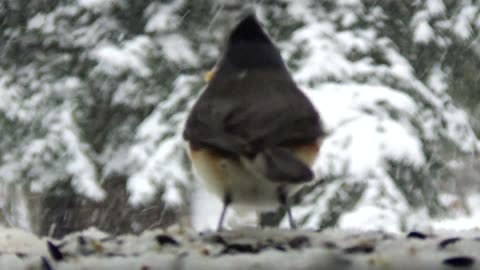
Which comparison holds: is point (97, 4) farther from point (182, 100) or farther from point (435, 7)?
point (435, 7)

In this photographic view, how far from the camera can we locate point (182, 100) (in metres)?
4.91

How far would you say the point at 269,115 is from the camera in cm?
204

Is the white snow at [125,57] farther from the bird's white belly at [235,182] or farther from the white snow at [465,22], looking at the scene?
the bird's white belly at [235,182]

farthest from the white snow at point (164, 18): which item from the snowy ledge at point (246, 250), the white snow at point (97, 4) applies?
the snowy ledge at point (246, 250)

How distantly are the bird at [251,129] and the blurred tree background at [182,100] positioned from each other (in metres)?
1.66

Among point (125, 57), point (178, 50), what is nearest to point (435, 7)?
point (178, 50)

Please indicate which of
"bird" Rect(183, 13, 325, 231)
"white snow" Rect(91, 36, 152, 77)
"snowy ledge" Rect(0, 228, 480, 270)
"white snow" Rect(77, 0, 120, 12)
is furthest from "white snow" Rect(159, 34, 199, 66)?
"snowy ledge" Rect(0, 228, 480, 270)

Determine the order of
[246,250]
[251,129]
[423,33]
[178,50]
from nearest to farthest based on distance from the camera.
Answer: [246,250] < [251,129] < [423,33] < [178,50]

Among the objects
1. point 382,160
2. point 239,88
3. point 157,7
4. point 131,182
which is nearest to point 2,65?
point 157,7

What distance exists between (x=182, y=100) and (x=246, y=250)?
11.1 feet

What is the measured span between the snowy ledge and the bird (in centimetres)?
18

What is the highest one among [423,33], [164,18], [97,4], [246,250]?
[97,4]

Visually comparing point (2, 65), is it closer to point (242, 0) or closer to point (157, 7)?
point (157, 7)

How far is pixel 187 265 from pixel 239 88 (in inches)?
50.1
